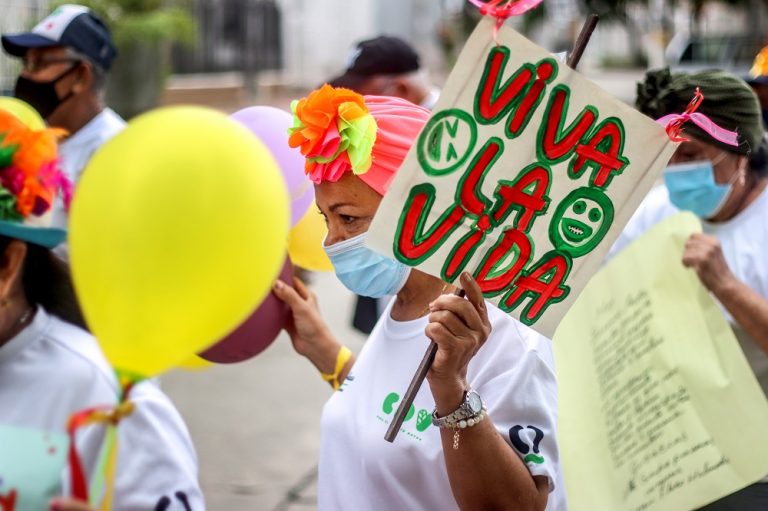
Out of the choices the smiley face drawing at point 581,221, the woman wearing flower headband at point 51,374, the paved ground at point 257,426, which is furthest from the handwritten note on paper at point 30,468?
the paved ground at point 257,426

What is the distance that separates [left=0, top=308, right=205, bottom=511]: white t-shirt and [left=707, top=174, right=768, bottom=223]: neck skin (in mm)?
2062

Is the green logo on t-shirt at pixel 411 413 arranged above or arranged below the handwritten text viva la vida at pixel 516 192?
below

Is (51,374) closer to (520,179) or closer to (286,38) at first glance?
(520,179)

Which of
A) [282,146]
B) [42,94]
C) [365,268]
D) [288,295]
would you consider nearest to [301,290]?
[288,295]

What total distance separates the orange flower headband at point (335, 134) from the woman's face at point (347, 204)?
0.03 metres

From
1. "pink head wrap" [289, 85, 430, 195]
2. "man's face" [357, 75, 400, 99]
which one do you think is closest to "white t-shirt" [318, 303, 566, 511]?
"pink head wrap" [289, 85, 430, 195]

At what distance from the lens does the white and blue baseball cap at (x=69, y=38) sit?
4.82 metres

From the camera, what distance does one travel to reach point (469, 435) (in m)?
2.12

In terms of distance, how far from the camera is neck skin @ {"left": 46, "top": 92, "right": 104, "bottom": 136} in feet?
15.1

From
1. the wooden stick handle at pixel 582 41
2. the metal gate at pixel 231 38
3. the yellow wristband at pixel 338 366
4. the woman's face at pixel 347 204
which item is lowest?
the metal gate at pixel 231 38

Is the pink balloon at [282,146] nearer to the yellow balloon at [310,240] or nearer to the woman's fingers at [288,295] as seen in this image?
the yellow balloon at [310,240]

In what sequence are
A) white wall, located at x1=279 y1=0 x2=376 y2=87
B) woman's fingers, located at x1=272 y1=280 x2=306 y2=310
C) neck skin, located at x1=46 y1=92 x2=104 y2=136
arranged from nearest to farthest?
woman's fingers, located at x1=272 y1=280 x2=306 y2=310
neck skin, located at x1=46 y1=92 x2=104 y2=136
white wall, located at x1=279 y1=0 x2=376 y2=87

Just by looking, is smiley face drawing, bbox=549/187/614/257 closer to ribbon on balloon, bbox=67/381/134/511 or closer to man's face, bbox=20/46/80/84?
ribbon on balloon, bbox=67/381/134/511

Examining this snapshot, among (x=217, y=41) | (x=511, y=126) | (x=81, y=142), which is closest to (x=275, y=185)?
(x=511, y=126)
